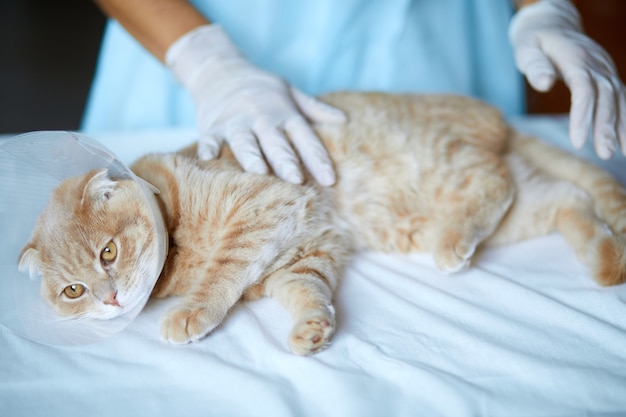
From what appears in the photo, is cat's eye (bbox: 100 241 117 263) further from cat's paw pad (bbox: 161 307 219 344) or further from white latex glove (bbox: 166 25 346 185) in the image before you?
white latex glove (bbox: 166 25 346 185)

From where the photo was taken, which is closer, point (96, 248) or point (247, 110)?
point (96, 248)

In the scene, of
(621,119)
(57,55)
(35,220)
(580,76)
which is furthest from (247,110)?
(57,55)

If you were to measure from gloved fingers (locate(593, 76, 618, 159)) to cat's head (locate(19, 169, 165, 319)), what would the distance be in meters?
1.14

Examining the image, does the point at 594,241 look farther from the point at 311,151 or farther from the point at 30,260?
the point at 30,260

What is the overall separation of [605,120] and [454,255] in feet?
1.84

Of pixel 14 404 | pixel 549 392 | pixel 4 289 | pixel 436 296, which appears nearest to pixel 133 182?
pixel 4 289

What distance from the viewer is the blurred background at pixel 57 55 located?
11.5 ft

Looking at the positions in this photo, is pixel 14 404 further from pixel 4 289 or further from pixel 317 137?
pixel 317 137

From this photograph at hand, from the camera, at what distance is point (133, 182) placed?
A: 1.12 metres

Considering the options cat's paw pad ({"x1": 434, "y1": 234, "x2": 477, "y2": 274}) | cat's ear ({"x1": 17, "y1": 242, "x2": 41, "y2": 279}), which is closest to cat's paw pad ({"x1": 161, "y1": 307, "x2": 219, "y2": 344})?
cat's ear ({"x1": 17, "y1": 242, "x2": 41, "y2": 279})

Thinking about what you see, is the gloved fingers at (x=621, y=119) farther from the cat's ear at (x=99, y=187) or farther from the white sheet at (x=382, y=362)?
the cat's ear at (x=99, y=187)

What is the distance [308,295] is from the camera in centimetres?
116

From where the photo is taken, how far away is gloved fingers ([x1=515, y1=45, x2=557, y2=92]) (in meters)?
1.41

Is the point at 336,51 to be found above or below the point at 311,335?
above
